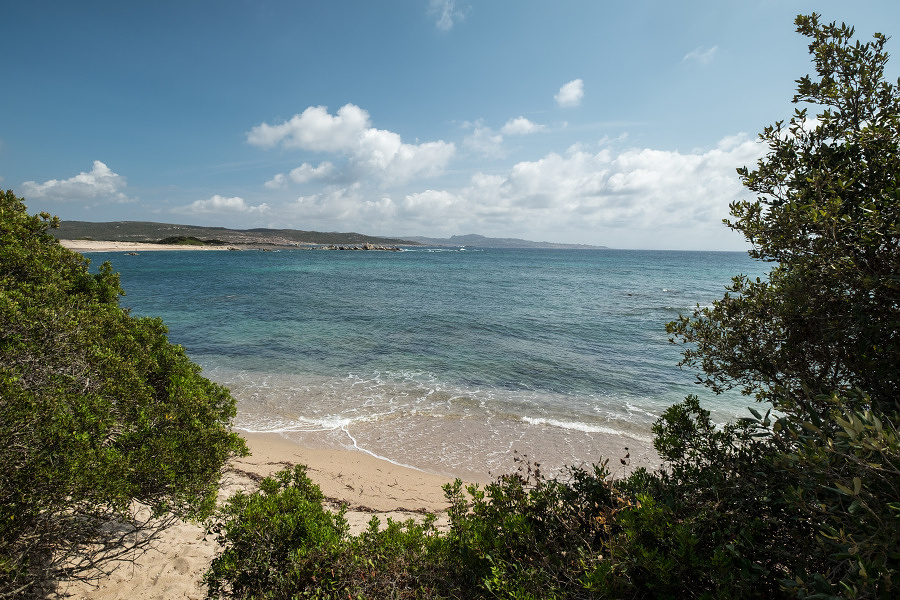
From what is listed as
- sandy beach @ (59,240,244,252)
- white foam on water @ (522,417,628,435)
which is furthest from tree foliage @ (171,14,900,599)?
sandy beach @ (59,240,244,252)

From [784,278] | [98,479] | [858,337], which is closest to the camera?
[858,337]

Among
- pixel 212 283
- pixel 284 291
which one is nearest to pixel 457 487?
pixel 284 291

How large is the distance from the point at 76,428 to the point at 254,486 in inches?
214

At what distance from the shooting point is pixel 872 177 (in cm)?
377

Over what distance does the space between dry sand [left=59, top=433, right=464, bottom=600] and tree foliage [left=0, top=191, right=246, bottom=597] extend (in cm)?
43

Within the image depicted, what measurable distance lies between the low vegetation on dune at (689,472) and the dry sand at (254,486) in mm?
1637

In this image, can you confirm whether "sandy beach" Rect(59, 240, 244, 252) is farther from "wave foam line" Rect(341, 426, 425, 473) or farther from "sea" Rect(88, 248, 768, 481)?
"wave foam line" Rect(341, 426, 425, 473)

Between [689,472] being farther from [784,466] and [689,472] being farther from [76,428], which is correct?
[76,428]

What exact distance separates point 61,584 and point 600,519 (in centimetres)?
743

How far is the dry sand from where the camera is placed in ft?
18.4

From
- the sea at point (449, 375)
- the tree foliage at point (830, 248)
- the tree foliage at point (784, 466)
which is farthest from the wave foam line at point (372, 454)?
the tree foliage at point (830, 248)

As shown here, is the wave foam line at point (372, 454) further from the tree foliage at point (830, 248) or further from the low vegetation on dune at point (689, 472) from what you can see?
the tree foliage at point (830, 248)

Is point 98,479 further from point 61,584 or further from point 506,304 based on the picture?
point 506,304

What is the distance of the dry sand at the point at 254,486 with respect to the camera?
562 cm
